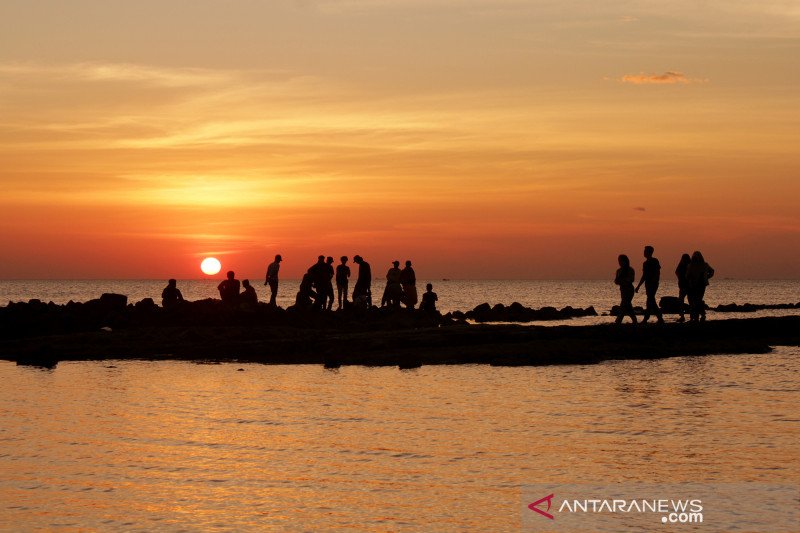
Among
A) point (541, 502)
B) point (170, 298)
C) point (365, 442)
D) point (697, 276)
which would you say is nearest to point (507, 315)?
point (170, 298)

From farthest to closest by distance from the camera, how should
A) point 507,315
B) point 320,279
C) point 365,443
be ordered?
point 507,315, point 320,279, point 365,443

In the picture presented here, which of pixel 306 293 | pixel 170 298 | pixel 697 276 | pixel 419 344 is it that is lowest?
pixel 419 344

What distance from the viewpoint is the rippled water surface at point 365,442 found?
12781mm

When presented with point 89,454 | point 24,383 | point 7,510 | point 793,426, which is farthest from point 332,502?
point 24,383

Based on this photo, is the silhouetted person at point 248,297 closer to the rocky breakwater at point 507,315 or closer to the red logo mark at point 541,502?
the rocky breakwater at point 507,315

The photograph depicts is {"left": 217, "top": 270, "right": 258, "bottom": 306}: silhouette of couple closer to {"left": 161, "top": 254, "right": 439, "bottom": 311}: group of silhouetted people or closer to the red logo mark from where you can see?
{"left": 161, "top": 254, "right": 439, "bottom": 311}: group of silhouetted people

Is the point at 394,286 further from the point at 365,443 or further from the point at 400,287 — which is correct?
the point at 365,443

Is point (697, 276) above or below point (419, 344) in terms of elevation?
above

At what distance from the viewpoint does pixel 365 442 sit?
1717cm

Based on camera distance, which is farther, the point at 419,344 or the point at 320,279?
the point at 320,279

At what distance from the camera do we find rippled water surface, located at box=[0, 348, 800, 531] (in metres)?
12.8

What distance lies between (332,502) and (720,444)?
7.04 metres

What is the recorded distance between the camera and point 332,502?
13008mm

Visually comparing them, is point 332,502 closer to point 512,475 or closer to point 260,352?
point 512,475
